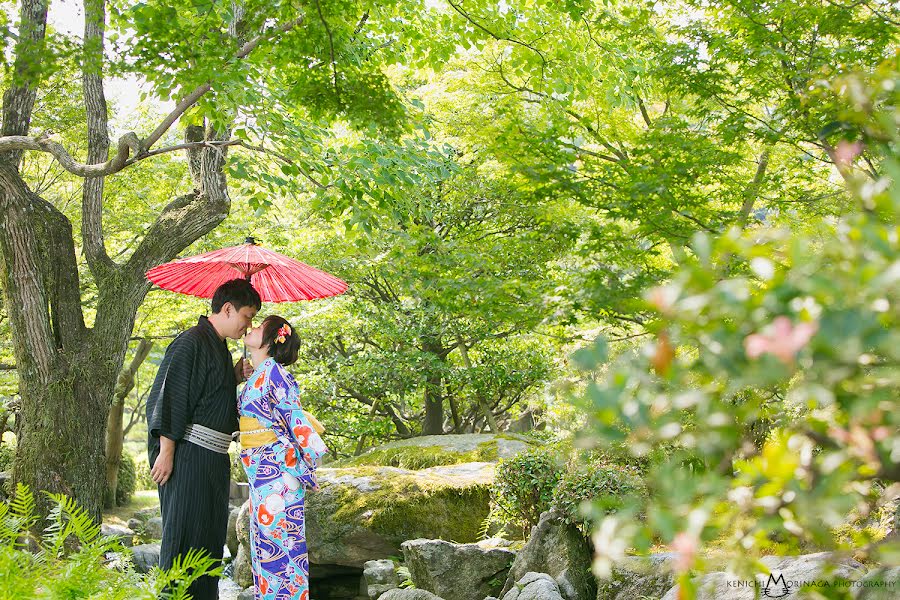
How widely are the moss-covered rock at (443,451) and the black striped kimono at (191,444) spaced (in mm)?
4967

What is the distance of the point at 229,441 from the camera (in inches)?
181

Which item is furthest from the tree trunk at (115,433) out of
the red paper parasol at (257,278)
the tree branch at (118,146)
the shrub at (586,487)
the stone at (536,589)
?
the stone at (536,589)

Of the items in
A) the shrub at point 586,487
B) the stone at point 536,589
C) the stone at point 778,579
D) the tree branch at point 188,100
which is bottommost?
the stone at point 536,589

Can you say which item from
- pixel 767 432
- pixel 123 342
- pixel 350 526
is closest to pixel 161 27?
pixel 123 342

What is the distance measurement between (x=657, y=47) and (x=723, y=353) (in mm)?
5936

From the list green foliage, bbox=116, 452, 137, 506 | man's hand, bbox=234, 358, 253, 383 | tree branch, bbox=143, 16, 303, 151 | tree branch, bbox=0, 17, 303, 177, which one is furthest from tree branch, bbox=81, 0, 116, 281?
green foliage, bbox=116, 452, 137, 506

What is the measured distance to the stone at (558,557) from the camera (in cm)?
526

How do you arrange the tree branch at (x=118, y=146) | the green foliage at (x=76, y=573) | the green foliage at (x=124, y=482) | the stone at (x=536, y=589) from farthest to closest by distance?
1. the green foliage at (x=124, y=482)
2. the tree branch at (x=118, y=146)
3. the stone at (x=536, y=589)
4. the green foliage at (x=76, y=573)

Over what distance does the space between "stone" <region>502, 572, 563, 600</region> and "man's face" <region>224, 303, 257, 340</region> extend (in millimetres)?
2385

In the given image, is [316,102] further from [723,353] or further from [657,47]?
[723,353]

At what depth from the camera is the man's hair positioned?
459cm

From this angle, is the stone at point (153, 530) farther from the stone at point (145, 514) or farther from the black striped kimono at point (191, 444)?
the black striped kimono at point (191, 444)

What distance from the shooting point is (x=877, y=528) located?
14.8 ft

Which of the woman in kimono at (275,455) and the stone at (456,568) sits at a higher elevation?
the woman in kimono at (275,455)
